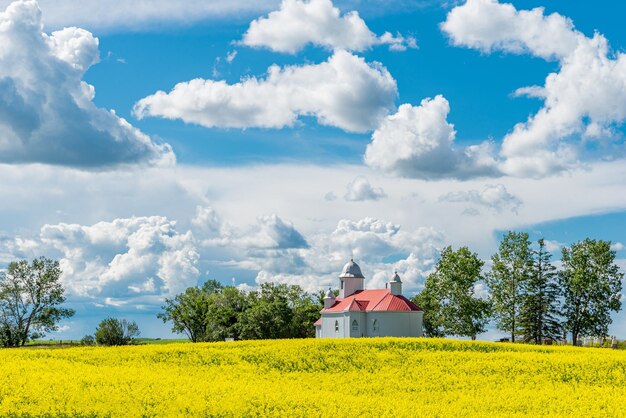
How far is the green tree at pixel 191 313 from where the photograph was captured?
98312 millimetres

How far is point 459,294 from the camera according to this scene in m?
81.1

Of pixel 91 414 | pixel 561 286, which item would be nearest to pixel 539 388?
pixel 91 414

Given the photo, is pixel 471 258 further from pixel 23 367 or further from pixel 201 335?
pixel 23 367

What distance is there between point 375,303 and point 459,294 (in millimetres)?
10373

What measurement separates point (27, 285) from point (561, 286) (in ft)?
207

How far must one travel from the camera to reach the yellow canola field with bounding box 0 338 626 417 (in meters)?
25.9

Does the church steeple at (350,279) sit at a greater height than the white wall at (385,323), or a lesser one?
greater

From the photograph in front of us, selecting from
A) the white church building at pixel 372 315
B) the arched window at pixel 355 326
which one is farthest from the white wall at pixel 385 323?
the arched window at pixel 355 326

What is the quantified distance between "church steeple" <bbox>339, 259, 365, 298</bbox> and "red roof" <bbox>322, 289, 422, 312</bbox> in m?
3.07

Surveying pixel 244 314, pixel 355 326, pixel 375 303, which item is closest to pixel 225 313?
pixel 244 314

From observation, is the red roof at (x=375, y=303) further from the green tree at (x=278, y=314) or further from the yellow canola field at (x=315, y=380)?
the yellow canola field at (x=315, y=380)

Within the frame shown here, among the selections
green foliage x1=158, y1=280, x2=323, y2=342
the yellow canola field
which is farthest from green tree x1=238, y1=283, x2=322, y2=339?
the yellow canola field

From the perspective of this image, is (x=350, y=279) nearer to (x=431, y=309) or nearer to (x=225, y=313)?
A: (x=431, y=309)

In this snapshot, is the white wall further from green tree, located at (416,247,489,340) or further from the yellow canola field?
the yellow canola field
